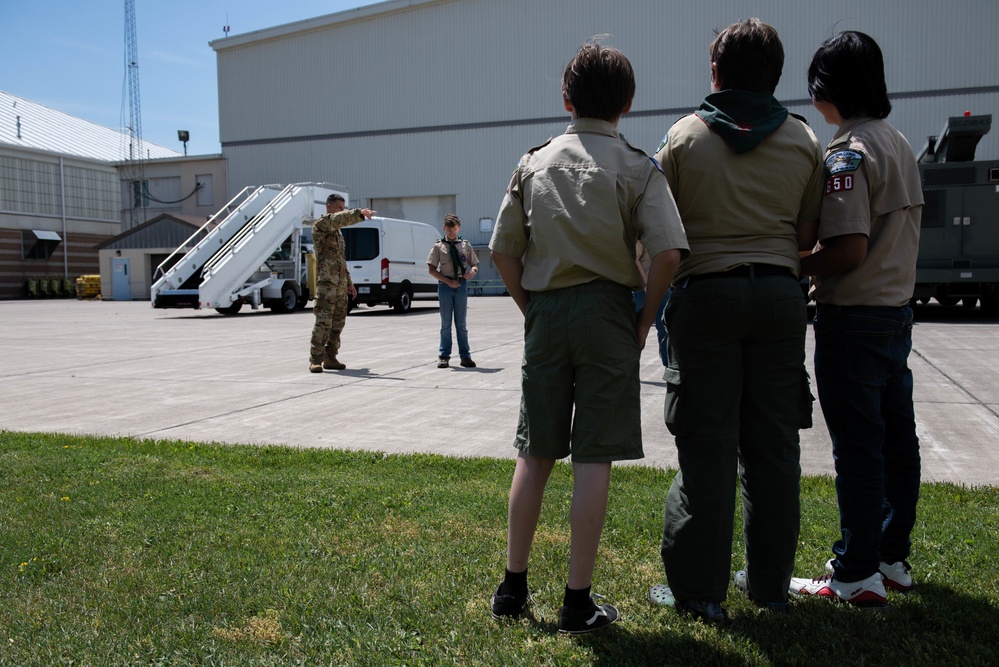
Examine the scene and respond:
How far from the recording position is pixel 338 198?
9734 millimetres

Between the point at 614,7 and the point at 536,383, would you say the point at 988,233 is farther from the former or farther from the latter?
the point at 614,7

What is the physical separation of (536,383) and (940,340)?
11.3 metres

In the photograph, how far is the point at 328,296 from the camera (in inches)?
386

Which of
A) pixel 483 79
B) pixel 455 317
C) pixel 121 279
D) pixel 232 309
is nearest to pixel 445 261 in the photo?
pixel 455 317

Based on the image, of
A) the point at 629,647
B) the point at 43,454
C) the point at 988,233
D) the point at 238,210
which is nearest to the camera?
the point at 629,647

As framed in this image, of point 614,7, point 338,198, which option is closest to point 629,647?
point 338,198

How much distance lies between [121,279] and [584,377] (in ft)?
127

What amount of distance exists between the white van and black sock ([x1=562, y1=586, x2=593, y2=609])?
18.7 metres

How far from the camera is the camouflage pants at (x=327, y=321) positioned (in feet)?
31.8

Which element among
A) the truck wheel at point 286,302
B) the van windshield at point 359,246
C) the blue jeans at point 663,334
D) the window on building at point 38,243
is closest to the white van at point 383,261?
the van windshield at point 359,246

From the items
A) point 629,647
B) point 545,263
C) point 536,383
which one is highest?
point 545,263

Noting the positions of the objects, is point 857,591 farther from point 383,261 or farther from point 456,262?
point 383,261

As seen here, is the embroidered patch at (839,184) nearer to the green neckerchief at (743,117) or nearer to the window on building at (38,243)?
the green neckerchief at (743,117)

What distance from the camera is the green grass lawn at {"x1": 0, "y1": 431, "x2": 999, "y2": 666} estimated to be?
8.45ft
